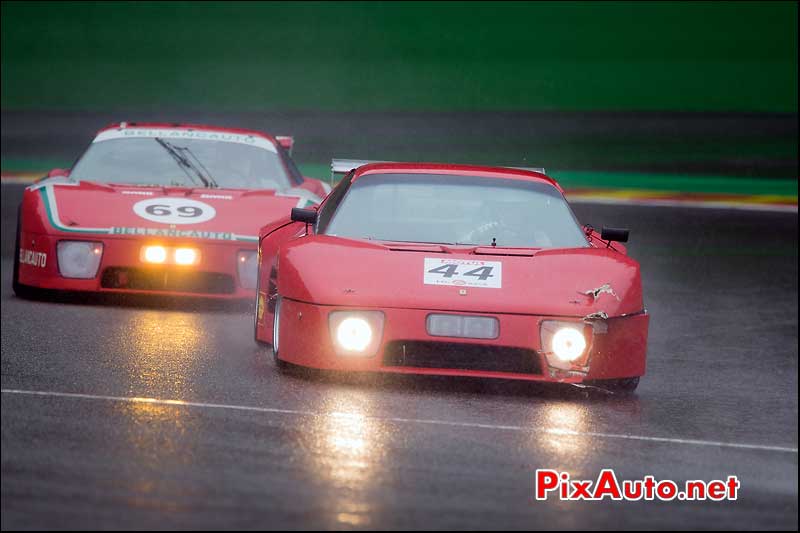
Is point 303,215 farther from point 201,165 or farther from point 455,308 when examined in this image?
point 201,165

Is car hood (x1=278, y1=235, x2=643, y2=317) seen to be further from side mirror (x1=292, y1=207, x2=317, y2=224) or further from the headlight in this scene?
side mirror (x1=292, y1=207, x2=317, y2=224)

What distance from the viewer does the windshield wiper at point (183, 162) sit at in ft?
34.6

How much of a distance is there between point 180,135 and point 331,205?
332 centimetres

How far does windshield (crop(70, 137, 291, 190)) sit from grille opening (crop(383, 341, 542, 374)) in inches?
168

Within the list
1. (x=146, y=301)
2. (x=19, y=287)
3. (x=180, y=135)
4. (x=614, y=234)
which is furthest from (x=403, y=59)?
(x=614, y=234)

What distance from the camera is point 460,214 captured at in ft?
26.2

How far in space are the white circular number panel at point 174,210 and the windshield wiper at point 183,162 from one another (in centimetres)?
87

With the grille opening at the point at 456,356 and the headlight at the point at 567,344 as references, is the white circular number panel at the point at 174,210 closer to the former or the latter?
the grille opening at the point at 456,356

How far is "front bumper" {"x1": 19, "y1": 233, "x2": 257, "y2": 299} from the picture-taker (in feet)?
30.4

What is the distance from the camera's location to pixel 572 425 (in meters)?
6.12

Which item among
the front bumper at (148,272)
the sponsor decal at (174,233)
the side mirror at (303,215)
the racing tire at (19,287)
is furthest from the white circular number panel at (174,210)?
the side mirror at (303,215)

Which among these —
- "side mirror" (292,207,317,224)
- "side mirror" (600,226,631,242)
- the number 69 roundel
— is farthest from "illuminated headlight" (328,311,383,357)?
"side mirror" (600,226,631,242)

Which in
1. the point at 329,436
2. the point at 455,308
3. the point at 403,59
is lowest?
the point at 329,436

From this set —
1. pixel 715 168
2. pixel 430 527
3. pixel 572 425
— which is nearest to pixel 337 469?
pixel 430 527
